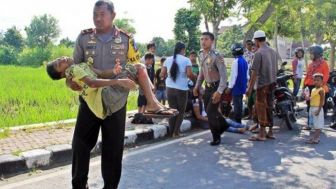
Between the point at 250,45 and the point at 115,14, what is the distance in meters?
6.00

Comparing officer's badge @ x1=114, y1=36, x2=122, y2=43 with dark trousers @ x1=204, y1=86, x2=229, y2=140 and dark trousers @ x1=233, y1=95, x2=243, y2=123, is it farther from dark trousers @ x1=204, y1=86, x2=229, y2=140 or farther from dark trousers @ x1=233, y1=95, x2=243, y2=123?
dark trousers @ x1=233, y1=95, x2=243, y2=123

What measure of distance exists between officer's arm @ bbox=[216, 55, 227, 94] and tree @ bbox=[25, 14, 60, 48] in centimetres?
7154

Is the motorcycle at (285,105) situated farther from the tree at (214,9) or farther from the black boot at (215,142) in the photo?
the tree at (214,9)

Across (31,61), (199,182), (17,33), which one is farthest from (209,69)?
(17,33)

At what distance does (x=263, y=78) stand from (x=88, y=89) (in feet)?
13.0

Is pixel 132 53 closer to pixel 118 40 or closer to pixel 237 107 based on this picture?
pixel 118 40

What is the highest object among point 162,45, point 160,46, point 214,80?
point 162,45

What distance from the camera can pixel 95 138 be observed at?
3736mm

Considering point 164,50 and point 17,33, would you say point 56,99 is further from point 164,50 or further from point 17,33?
point 17,33

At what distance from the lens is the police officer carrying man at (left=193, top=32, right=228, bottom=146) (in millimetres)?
6125

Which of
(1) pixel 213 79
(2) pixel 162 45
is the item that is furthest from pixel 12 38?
(1) pixel 213 79

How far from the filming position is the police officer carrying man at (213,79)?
6125 mm

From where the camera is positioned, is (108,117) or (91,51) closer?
(91,51)

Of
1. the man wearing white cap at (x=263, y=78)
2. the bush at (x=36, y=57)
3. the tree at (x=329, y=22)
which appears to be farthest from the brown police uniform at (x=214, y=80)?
the bush at (x=36, y=57)
